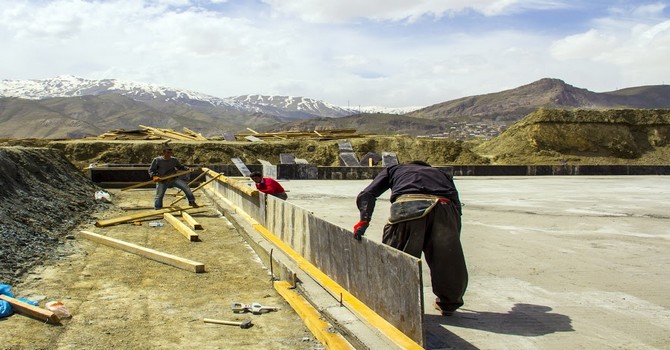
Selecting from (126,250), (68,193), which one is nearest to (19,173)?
(68,193)

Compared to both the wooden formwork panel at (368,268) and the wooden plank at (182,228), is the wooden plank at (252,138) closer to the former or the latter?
the wooden plank at (182,228)

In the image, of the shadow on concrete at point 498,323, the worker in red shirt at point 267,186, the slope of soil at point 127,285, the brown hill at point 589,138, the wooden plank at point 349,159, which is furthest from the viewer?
the brown hill at point 589,138

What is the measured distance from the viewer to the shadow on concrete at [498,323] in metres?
4.25

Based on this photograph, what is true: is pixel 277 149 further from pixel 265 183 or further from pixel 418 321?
pixel 418 321

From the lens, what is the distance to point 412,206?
483 centimetres

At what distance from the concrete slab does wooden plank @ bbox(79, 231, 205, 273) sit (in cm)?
298

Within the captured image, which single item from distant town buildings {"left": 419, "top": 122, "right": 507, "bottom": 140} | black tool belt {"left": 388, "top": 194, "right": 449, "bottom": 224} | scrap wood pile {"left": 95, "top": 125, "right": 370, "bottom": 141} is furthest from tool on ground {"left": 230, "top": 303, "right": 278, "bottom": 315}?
distant town buildings {"left": 419, "top": 122, "right": 507, "bottom": 140}

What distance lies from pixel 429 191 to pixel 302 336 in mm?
1636

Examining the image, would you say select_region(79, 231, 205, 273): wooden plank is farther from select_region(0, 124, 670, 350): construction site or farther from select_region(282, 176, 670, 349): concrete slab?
select_region(282, 176, 670, 349): concrete slab

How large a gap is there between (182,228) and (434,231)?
706cm

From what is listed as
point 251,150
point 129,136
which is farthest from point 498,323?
point 129,136

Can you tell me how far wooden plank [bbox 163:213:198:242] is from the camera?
10086 millimetres

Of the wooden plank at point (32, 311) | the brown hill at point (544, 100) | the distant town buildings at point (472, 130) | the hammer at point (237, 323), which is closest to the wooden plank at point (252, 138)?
the wooden plank at point (32, 311)

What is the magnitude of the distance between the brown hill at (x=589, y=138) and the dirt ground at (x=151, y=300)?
113ft
